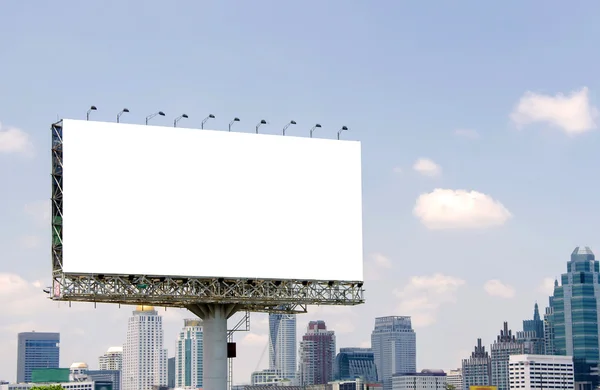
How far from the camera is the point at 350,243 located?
255ft

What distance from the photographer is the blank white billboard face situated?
70938 mm

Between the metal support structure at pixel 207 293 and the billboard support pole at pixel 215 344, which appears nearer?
the metal support structure at pixel 207 293

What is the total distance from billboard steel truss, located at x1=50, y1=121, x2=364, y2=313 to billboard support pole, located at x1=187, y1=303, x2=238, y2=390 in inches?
50.1

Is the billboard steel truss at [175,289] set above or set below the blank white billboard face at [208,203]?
below

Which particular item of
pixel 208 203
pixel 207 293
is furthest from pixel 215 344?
pixel 208 203

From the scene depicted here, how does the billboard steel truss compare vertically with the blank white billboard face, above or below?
below

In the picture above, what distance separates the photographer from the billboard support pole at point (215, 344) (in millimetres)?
76188

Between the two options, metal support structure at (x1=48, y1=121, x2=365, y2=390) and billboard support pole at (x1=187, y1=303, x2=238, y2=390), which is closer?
metal support structure at (x1=48, y1=121, x2=365, y2=390)

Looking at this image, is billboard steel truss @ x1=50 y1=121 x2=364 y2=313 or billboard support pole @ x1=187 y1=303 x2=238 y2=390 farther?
billboard support pole @ x1=187 y1=303 x2=238 y2=390

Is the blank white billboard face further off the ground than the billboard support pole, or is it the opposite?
the blank white billboard face

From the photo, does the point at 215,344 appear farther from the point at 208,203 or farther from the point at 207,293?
the point at 208,203

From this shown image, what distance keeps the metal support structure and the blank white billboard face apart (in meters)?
0.69

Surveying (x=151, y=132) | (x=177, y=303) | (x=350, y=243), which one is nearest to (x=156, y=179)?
(x=151, y=132)

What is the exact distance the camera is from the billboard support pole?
76.2 meters
